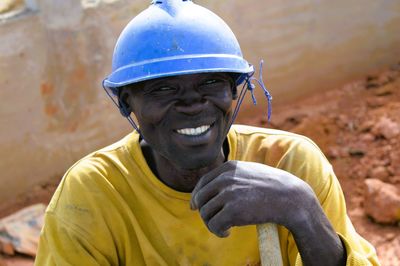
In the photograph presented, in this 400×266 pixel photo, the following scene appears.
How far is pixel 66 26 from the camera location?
4.48 m

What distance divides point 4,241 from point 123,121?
3.90ft

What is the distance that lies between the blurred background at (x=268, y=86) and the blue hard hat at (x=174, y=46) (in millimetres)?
2079

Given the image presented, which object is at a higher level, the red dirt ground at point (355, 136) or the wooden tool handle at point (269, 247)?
the wooden tool handle at point (269, 247)

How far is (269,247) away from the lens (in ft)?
6.74

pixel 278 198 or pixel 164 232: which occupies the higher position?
pixel 278 198

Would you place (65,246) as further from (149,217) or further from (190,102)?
(190,102)

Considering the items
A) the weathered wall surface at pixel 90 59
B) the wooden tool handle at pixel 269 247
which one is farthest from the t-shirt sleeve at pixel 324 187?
the weathered wall surface at pixel 90 59

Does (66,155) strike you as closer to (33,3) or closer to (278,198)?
(33,3)

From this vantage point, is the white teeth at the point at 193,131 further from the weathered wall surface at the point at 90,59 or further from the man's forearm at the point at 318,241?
the weathered wall surface at the point at 90,59

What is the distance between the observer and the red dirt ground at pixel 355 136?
13.4 ft

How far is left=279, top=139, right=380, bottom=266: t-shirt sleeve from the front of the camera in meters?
2.39

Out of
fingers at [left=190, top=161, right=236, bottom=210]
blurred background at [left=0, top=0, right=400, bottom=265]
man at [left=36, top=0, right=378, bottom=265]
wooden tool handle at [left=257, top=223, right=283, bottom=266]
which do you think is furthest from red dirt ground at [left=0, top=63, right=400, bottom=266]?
fingers at [left=190, top=161, right=236, bottom=210]

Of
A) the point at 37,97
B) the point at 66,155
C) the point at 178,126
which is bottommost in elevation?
the point at 66,155

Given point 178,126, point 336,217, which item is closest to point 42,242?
point 178,126
